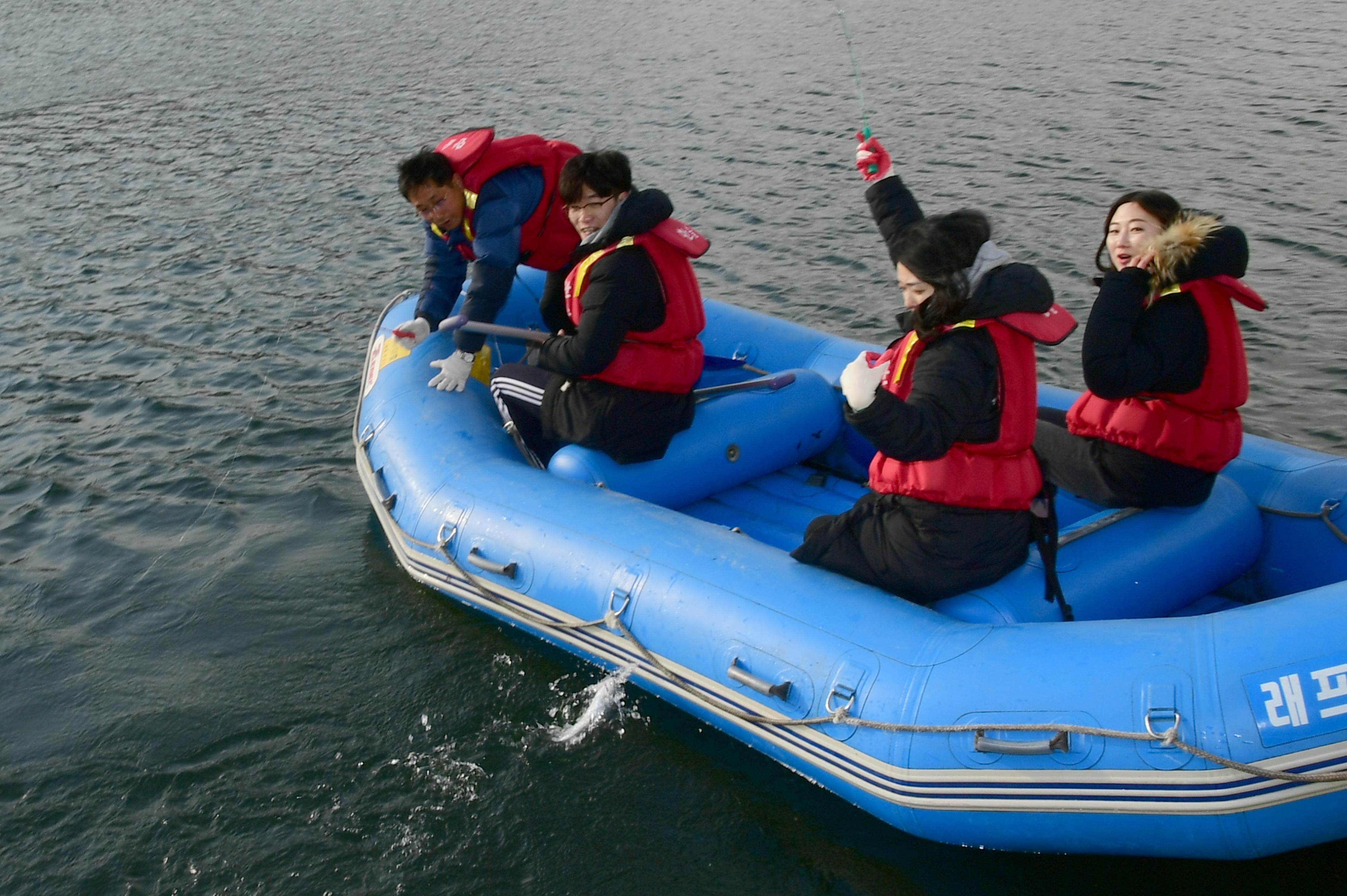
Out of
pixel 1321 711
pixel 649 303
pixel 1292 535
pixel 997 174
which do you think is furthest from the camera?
pixel 997 174

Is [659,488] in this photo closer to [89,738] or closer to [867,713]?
[867,713]

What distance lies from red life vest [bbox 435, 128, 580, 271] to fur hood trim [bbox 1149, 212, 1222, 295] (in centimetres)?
229

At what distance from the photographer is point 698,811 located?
12.1 feet

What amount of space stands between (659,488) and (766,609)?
3.41ft

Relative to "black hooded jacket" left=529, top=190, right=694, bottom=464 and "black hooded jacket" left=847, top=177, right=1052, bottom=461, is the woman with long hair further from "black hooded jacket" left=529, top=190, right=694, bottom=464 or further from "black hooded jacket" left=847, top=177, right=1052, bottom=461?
"black hooded jacket" left=529, top=190, right=694, bottom=464

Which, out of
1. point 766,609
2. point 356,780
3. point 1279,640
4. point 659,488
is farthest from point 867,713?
Answer: point 356,780

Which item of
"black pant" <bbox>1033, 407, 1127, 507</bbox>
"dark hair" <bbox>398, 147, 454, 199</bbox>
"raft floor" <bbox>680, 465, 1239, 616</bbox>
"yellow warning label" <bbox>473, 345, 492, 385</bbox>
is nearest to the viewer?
"black pant" <bbox>1033, 407, 1127, 507</bbox>

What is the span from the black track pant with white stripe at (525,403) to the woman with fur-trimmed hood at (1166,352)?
2001mm

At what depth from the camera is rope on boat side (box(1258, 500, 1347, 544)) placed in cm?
372

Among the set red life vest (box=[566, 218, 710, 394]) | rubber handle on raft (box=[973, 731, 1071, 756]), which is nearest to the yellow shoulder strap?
red life vest (box=[566, 218, 710, 394])

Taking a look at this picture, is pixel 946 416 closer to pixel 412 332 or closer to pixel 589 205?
pixel 589 205

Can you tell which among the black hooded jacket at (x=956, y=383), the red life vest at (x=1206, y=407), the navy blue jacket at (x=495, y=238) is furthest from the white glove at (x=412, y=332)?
the red life vest at (x=1206, y=407)

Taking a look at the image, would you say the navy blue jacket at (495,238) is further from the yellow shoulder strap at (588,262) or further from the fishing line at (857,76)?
the fishing line at (857,76)

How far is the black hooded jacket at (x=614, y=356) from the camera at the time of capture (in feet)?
13.2
